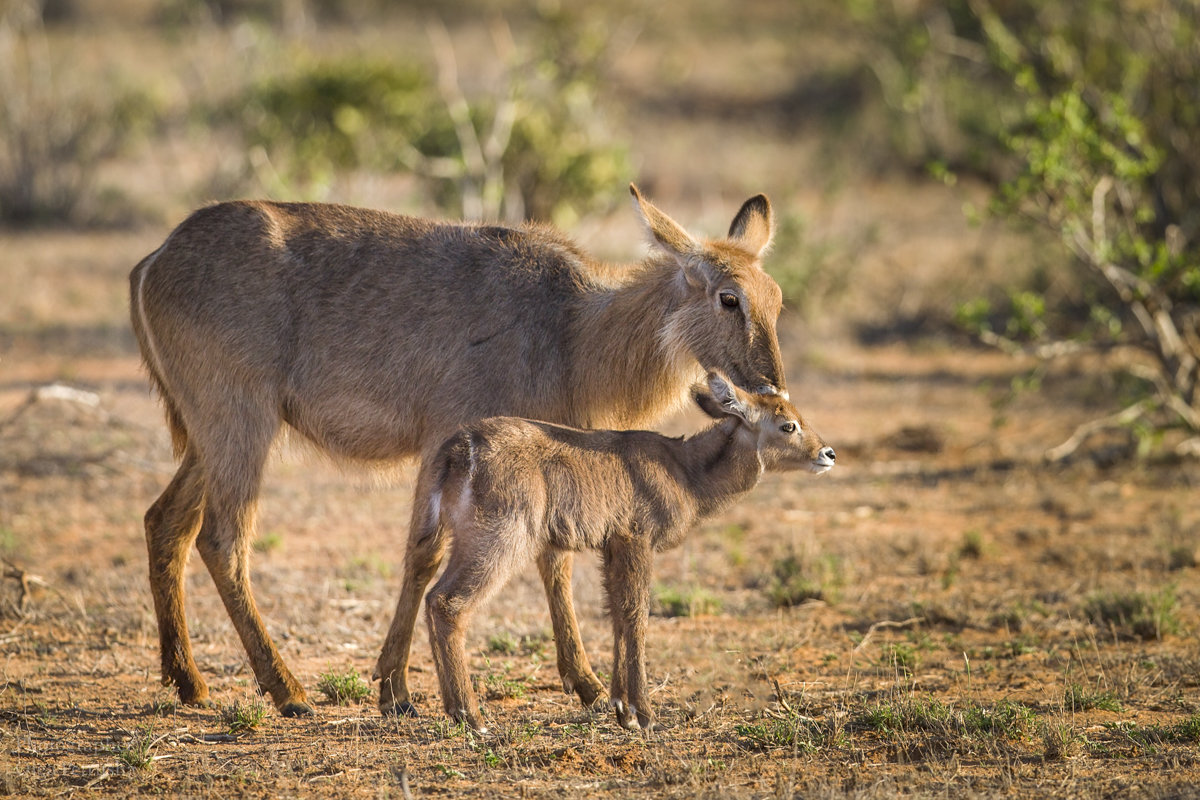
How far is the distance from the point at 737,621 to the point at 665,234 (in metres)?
2.42

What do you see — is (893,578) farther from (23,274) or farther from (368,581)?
(23,274)

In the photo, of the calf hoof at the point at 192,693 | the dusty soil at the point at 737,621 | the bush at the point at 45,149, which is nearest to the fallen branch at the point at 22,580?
the dusty soil at the point at 737,621

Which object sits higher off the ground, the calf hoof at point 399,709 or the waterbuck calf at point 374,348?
the waterbuck calf at point 374,348

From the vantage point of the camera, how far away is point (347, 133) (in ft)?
→ 49.7

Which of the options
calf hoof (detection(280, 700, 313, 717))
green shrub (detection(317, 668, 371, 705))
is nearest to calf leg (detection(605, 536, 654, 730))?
green shrub (detection(317, 668, 371, 705))

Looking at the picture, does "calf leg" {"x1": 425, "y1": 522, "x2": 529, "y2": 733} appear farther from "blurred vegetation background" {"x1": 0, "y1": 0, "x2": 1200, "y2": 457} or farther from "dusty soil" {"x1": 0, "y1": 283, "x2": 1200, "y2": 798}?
"blurred vegetation background" {"x1": 0, "y1": 0, "x2": 1200, "y2": 457}

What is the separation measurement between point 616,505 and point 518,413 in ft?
2.57

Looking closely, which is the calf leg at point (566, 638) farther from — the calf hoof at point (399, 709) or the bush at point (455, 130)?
the bush at point (455, 130)

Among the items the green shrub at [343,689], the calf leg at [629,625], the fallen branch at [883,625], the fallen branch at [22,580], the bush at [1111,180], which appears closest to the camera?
the calf leg at [629,625]

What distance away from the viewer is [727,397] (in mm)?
5730

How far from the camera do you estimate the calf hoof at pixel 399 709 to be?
5.75 metres

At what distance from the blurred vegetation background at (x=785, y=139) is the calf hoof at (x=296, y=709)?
226 inches

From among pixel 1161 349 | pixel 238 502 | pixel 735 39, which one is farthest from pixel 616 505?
pixel 735 39

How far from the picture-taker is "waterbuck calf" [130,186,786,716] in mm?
6152
